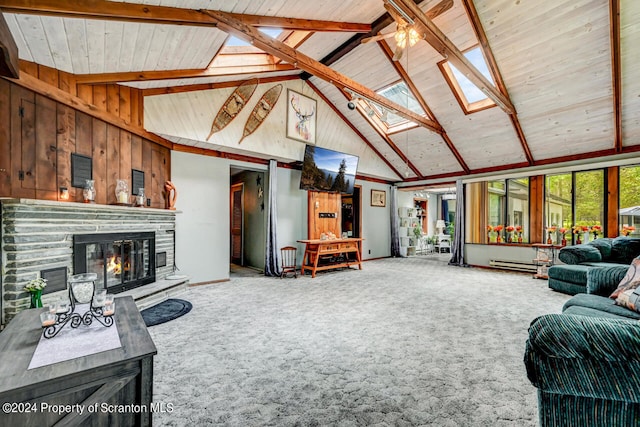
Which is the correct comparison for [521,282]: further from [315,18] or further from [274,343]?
[315,18]

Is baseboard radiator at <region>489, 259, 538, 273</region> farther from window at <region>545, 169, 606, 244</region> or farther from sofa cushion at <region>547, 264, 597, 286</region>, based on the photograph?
sofa cushion at <region>547, 264, 597, 286</region>

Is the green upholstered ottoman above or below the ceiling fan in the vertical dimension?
below

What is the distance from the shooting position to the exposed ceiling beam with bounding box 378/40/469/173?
16.4 ft

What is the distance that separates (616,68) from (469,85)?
196 cm

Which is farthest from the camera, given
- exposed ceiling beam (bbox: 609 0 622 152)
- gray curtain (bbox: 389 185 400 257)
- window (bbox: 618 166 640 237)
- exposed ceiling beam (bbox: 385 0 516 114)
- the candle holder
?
gray curtain (bbox: 389 185 400 257)

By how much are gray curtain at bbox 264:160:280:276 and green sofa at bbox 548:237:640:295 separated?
4817mm

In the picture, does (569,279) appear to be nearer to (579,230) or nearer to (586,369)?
(579,230)

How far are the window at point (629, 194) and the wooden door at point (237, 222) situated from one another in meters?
7.93

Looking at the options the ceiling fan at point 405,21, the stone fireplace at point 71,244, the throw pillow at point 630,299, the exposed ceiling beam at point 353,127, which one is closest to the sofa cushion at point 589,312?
the throw pillow at point 630,299

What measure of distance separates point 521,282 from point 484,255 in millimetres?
1915

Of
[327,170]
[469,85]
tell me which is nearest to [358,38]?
[469,85]

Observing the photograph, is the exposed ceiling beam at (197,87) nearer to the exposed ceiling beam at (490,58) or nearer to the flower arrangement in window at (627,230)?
the exposed ceiling beam at (490,58)

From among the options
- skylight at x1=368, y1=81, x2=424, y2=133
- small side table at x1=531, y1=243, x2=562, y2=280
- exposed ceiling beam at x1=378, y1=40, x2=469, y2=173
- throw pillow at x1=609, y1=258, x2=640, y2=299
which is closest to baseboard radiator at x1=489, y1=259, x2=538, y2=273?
small side table at x1=531, y1=243, x2=562, y2=280

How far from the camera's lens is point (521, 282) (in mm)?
5406
